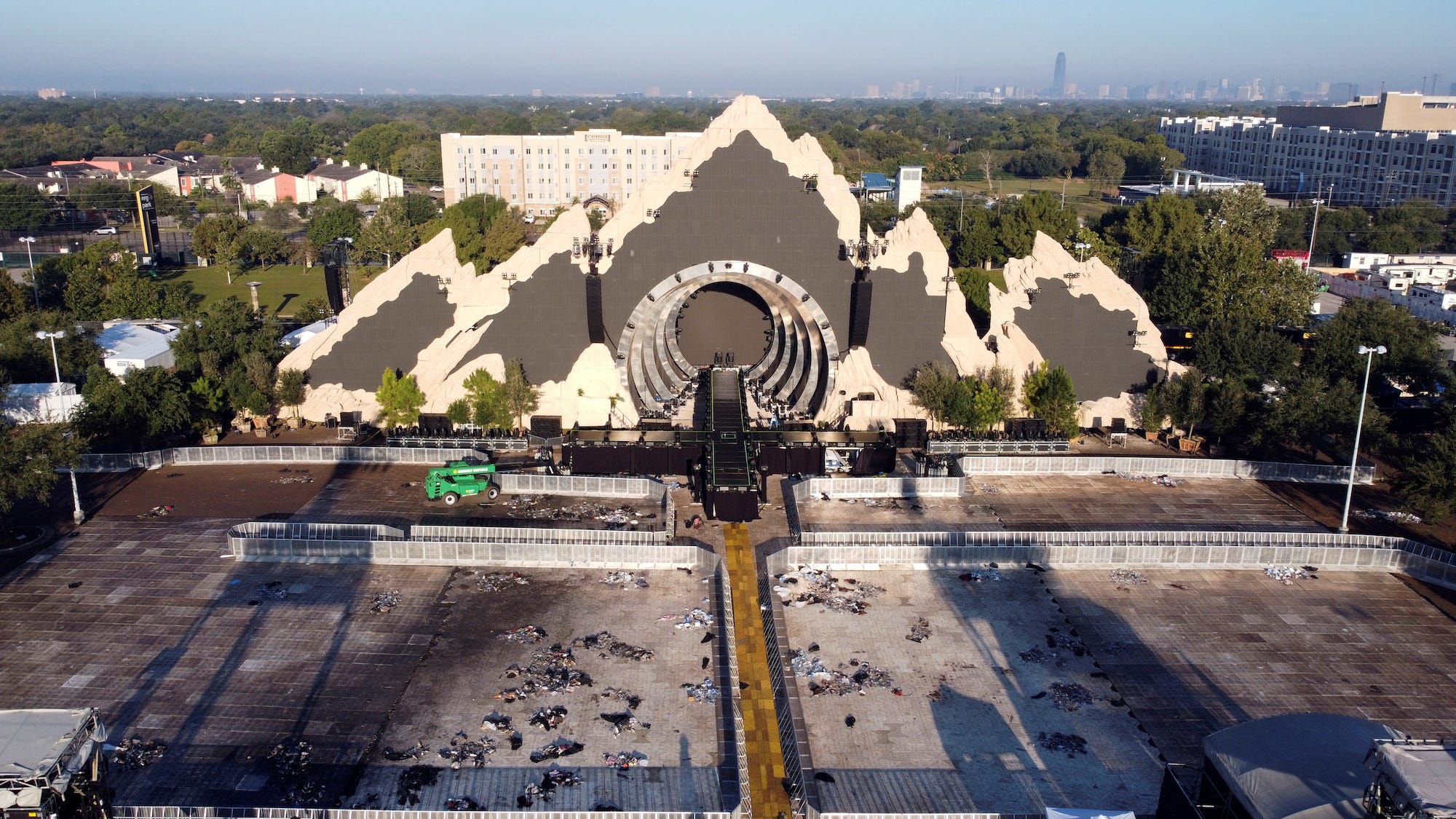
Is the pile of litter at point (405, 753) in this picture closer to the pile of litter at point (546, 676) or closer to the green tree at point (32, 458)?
A: the pile of litter at point (546, 676)

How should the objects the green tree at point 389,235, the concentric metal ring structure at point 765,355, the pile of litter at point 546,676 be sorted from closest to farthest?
the pile of litter at point 546,676 → the concentric metal ring structure at point 765,355 → the green tree at point 389,235

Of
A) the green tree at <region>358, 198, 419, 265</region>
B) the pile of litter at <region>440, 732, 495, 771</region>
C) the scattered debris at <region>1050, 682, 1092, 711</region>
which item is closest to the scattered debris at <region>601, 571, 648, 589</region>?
the pile of litter at <region>440, 732, 495, 771</region>

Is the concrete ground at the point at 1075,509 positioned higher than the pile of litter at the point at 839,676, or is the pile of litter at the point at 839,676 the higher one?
the concrete ground at the point at 1075,509

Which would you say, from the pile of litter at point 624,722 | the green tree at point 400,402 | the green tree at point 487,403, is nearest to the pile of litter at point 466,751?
the pile of litter at point 624,722

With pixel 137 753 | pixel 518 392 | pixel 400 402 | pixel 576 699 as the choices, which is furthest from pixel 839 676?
pixel 400 402

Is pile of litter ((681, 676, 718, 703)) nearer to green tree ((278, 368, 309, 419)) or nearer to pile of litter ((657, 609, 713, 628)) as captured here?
pile of litter ((657, 609, 713, 628))

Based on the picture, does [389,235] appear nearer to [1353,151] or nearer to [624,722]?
[624,722]
